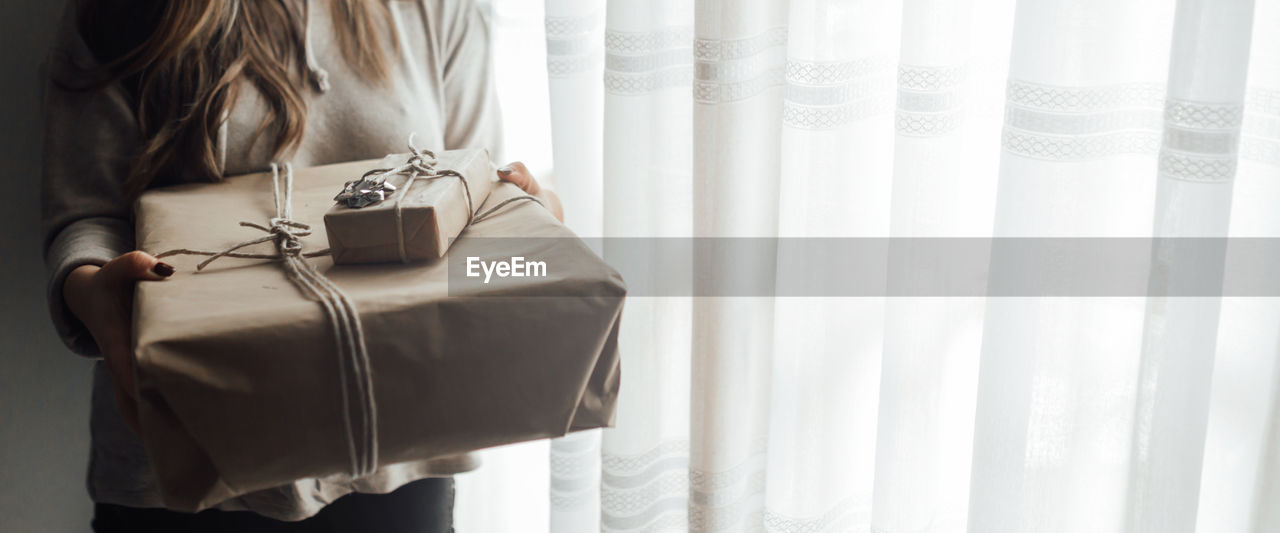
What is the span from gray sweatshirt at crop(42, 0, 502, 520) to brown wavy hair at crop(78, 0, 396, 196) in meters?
0.01

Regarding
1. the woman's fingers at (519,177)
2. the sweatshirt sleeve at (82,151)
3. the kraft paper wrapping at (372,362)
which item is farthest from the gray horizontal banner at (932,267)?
the sweatshirt sleeve at (82,151)

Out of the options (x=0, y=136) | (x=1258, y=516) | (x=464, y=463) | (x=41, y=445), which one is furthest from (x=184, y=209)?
(x=1258, y=516)

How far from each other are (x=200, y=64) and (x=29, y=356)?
511 millimetres

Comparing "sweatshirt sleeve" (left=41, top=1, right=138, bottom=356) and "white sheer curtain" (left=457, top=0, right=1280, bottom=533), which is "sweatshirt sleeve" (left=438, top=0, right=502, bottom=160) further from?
"sweatshirt sleeve" (left=41, top=1, right=138, bottom=356)

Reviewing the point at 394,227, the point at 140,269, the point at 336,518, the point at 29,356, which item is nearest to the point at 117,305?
the point at 140,269

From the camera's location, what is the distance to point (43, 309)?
1035 millimetres

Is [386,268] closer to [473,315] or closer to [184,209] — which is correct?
[473,315]

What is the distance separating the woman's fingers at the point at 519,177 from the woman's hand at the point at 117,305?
255mm

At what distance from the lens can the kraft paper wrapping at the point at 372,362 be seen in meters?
0.50

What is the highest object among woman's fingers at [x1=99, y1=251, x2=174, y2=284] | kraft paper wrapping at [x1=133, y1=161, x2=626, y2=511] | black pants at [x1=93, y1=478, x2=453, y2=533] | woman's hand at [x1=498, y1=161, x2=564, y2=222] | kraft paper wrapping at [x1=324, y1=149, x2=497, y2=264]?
woman's hand at [x1=498, y1=161, x2=564, y2=222]

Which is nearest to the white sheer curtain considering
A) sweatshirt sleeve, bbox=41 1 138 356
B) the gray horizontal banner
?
the gray horizontal banner

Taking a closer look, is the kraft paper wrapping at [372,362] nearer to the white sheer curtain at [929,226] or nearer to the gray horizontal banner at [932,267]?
the gray horizontal banner at [932,267]

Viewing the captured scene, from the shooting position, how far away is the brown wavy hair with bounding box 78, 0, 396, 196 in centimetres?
75

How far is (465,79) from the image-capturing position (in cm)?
93
